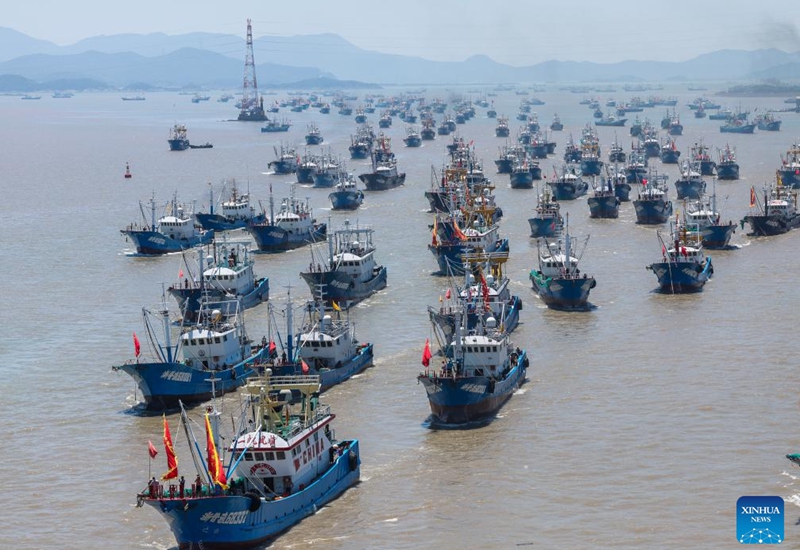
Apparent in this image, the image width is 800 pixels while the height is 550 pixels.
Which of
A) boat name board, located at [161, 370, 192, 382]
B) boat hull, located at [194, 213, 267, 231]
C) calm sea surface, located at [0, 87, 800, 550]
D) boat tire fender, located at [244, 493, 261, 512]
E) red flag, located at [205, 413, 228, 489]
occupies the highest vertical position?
red flag, located at [205, 413, 228, 489]

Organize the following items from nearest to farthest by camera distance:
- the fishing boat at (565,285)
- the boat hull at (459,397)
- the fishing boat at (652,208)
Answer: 1. the boat hull at (459,397)
2. the fishing boat at (565,285)
3. the fishing boat at (652,208)

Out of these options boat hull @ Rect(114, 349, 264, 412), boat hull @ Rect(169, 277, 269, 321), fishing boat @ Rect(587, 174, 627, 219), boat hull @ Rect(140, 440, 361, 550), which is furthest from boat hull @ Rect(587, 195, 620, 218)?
boat hull @ Rect(140, 440, 361, 550)

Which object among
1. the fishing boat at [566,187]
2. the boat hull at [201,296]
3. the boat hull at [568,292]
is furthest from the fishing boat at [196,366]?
the fishing boat at [566,187]

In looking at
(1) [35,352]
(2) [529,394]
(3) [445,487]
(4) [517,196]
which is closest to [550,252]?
(2) [529,394]

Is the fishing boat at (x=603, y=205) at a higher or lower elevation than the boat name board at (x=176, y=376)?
lower

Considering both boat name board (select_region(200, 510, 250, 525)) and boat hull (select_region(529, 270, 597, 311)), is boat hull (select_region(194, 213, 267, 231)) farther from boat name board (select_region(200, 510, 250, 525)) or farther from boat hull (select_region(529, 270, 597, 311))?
boat name board (select_region(200, 510, 250, 525))

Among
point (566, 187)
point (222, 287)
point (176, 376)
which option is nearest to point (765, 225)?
point (566, 187)

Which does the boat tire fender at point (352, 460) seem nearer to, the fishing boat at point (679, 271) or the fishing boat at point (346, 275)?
the fishing boat at point (346, 275)
